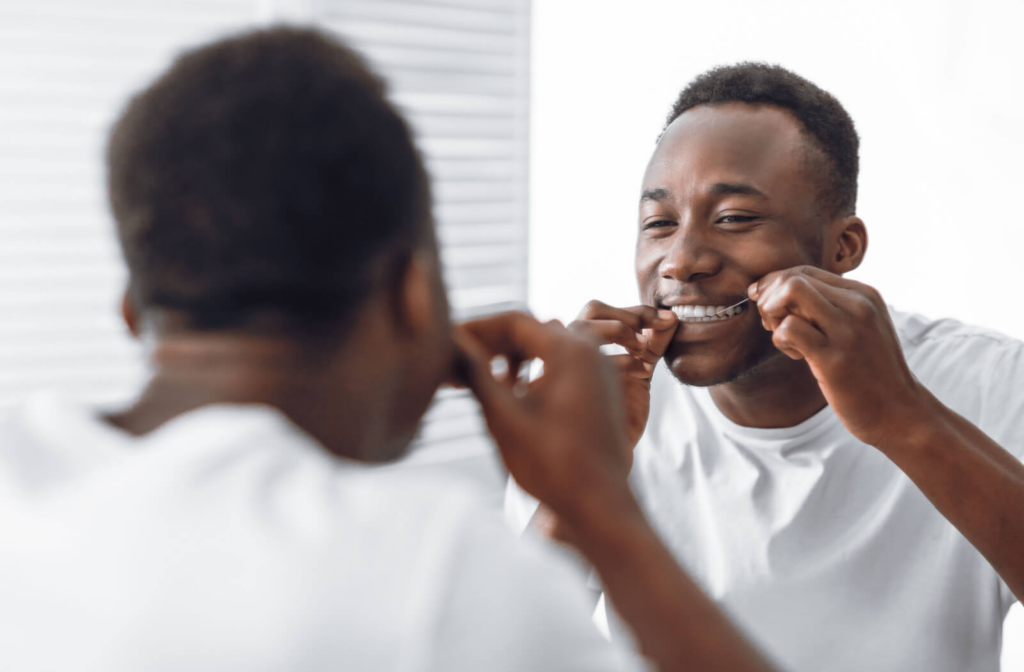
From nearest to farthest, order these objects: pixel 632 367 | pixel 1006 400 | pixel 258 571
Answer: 1. pixel 258 571
2. pixel 1006 400
3. pixel 632 367

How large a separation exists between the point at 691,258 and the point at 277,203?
87 centimetres

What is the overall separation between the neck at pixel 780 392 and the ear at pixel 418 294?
33.3 inches

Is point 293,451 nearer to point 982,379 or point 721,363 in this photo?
point 721,363

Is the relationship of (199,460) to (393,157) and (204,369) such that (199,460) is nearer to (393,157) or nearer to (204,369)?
(204,369)

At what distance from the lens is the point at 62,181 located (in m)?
1.78

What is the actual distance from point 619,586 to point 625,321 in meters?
0.73

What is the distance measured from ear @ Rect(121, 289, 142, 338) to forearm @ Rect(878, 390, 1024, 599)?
33.4 inches

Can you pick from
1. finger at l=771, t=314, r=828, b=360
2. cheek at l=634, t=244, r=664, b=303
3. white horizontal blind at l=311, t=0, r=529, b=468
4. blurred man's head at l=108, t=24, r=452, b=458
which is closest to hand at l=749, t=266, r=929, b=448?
finger at l=771, t=314, r=828, b=360

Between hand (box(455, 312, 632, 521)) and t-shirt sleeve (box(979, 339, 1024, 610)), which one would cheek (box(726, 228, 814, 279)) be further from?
hand (box(455, 312, 632, 521))

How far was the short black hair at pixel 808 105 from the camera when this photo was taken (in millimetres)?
1328

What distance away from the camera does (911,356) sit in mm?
1309

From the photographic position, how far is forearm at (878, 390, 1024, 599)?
984 mm

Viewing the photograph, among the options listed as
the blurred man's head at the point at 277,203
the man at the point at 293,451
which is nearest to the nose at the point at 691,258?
the man at the point at 293,451

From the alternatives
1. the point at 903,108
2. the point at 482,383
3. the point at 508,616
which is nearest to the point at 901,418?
the point at 482,383
